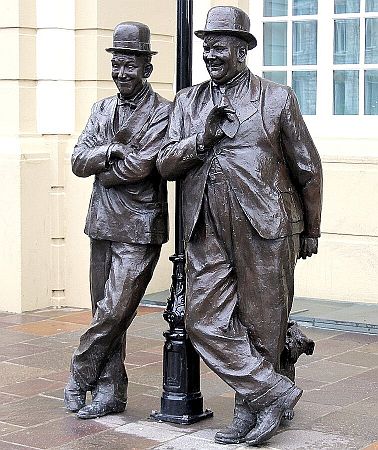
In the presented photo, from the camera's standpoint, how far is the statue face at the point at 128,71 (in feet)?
23.3

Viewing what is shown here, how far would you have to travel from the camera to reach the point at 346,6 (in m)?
11.7

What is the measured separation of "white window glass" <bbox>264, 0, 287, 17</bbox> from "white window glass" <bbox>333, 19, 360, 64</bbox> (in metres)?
0.56

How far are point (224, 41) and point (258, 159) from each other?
0.67 meters

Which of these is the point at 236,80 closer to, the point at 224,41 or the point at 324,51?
the point at 224,41

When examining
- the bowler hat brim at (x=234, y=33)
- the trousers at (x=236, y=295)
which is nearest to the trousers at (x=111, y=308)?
the trousers at (x=236, y=295)

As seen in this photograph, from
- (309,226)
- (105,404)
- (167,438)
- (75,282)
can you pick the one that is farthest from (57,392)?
(75,282)

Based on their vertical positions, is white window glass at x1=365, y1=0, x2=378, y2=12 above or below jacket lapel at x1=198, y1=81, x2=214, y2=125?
above

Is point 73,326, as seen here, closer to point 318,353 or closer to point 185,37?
point 318,353

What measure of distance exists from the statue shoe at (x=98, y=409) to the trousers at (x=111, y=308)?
5cm

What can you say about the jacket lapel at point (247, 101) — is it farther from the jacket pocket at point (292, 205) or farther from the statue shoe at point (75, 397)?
the statue shoe at point (75, 397)

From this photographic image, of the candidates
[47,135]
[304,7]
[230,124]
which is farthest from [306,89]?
[230,124]

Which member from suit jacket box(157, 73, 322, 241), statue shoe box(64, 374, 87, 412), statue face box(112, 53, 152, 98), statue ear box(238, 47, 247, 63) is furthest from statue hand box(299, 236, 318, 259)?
statue shoe box(64, 374, 87, 412)

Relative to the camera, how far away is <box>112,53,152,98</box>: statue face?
7.11 m

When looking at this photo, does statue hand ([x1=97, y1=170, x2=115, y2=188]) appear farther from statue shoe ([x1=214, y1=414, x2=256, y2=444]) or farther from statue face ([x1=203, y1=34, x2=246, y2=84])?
statue shoe ([x1=214, y1=414, x2=256, y2=444])
